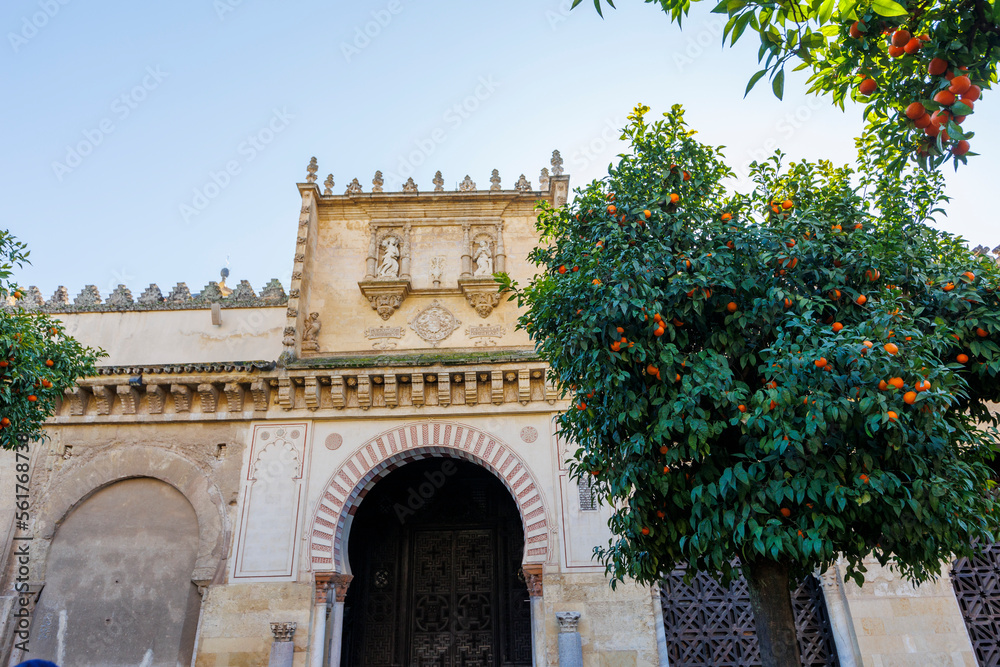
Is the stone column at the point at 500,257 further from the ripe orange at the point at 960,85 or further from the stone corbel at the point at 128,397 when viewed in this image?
the ripe orange at the point at 960,85

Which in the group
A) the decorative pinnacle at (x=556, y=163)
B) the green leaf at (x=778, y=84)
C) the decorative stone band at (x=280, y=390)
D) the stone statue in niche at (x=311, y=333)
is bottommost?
the green leaf at (x=778, y=84)

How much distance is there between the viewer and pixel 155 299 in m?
12.0

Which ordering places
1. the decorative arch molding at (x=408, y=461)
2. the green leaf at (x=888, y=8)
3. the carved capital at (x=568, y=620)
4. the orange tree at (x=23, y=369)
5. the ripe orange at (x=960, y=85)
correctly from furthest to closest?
the decorative arch molding at (x=408, y=461) → the carved capital at (x=568, y=620) → the orange tree at (x=23, y=369) → the ripe orange at (x=960, y=85) → the green leaf at (x=888, y=8)

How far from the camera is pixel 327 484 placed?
9.95 metres

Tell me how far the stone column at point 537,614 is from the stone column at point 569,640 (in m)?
0.30

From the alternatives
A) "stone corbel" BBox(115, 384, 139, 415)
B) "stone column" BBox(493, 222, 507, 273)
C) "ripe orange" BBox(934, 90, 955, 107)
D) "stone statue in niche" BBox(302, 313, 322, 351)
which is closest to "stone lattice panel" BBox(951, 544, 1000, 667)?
"stone column" BBox(493, 222, 507, 273)

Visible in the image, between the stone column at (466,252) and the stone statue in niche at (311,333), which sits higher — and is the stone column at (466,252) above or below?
above

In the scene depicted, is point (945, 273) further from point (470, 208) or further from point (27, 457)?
point (27, 457)

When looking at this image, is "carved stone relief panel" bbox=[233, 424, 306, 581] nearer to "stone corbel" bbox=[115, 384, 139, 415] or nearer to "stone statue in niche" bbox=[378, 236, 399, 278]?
"stone corbel" bbox=[115, 384, 139, 415]

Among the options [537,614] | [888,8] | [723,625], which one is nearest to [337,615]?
[537,614]

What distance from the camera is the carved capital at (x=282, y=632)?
8828 millimetres

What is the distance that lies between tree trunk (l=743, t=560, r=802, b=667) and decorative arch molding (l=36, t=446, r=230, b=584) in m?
7.29

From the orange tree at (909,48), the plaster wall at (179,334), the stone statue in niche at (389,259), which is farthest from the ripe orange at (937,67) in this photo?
the plaster wall at (179,334)

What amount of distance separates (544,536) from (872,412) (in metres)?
5.72
